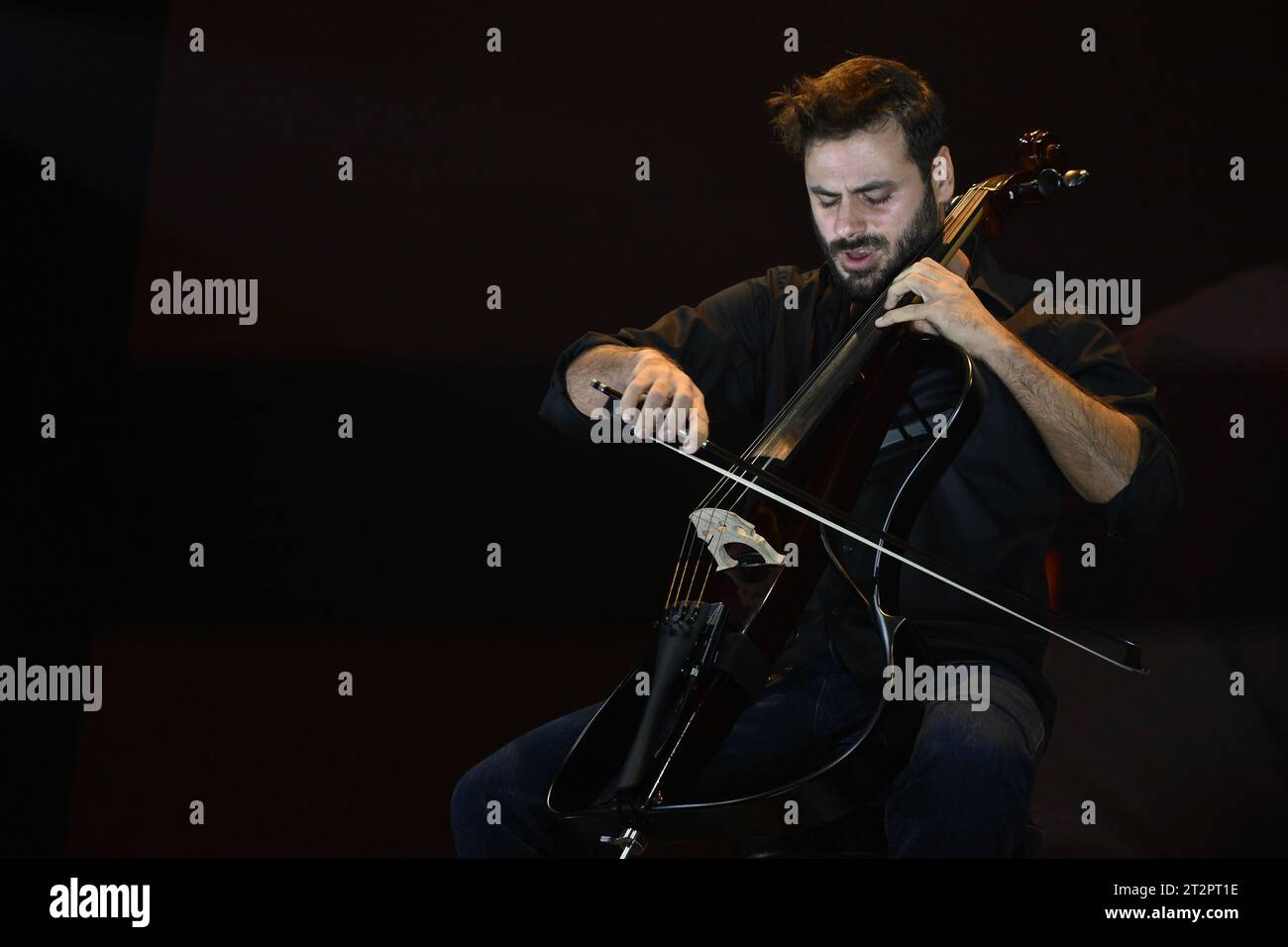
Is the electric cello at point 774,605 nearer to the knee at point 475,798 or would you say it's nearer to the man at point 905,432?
the man at point 905,432

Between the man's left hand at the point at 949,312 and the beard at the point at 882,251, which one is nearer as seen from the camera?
the man's left hand at the point at 949,312

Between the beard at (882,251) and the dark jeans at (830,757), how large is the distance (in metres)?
0.59

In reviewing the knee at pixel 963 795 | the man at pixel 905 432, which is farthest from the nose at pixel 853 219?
the knee at pixel 963 795

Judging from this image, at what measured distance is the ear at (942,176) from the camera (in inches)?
89.9

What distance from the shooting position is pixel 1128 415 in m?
2.11

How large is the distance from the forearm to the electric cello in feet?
0.20

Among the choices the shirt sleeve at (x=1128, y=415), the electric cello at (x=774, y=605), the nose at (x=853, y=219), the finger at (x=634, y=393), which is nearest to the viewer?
the electric cello at (x=774, y=605)

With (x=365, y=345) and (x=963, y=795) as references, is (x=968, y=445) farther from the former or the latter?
(x=365, y=345)

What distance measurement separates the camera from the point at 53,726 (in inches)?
111

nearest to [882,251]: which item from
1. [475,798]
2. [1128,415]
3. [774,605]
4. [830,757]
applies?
[1128,415]

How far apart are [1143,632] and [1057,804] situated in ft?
1.23

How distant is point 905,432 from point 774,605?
0.35 m
